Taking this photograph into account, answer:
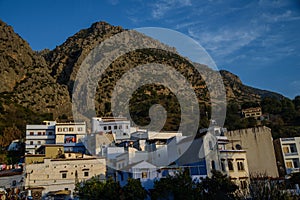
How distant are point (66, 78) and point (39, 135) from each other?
45622 mm

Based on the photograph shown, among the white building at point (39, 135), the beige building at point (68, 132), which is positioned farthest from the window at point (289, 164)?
the white building at point (39, 135)

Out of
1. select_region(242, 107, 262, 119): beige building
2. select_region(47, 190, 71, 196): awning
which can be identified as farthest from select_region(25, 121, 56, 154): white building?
Answer: select_region(242, 107, 262, 119): beige building

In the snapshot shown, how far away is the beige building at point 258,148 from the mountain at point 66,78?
1169 inches

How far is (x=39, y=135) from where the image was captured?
54250mm

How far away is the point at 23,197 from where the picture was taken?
2688 cm

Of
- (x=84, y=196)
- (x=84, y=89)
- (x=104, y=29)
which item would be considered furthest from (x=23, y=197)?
(x=104, y=29)

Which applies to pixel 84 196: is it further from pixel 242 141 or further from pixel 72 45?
pixel 72 45

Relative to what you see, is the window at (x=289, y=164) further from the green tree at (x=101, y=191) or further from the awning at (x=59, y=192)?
the awning at (x=59, y=192)

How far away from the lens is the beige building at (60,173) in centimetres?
2883

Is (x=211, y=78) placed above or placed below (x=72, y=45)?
below

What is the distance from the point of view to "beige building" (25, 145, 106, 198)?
2883cm

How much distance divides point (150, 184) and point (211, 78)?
268 ft

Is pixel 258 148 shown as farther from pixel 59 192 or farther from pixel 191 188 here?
pixel 59 192

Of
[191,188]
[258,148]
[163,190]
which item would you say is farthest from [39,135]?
[191,188]
